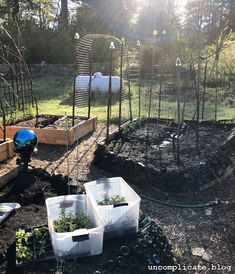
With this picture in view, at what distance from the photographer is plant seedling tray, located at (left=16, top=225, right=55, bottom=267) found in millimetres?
2459

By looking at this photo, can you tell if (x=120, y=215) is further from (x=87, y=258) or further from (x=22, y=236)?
(x=22, y=236)

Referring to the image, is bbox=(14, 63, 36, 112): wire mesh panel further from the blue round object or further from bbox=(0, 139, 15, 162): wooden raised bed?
the blue round object

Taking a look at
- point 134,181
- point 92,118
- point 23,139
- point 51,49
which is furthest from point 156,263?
point 51,49

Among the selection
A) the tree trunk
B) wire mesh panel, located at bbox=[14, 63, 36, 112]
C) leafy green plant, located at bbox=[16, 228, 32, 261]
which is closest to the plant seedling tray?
leafy green plant, located at bbox=[16, 228, 32, 261]

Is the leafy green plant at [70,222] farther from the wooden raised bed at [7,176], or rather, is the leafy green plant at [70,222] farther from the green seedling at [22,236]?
the wooden raised bed at [7,176]

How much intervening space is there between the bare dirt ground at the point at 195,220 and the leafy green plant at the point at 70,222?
59cm

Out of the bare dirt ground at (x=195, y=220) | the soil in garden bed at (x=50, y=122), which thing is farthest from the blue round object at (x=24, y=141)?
the soil in garden bed at (x=50, y=122)

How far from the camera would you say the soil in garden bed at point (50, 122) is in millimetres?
5557

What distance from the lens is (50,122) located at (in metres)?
5.80

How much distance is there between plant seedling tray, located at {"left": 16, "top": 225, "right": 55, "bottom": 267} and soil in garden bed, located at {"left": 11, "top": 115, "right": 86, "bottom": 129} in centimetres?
288

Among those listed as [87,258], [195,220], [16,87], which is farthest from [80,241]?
[16,87]

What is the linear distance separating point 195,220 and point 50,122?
333cm

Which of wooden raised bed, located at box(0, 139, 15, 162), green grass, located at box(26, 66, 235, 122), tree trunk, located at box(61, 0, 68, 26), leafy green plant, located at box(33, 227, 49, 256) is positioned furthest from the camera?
→ tree trunk, located at box(61, 0, 68, 26)

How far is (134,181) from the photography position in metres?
3.94
